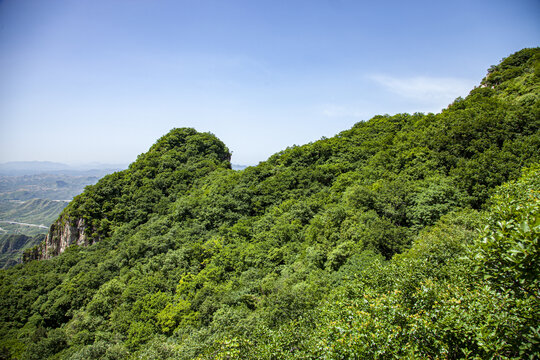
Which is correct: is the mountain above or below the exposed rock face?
below

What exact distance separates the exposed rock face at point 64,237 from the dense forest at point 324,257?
165 cm

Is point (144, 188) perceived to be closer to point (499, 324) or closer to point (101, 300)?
point (101, 300)

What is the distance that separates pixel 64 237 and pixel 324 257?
6077 centimetres

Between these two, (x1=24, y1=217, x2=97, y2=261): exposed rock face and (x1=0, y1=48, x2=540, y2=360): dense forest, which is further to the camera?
(x1=24, y1=217, x2=97, y2=261): exposed rock face

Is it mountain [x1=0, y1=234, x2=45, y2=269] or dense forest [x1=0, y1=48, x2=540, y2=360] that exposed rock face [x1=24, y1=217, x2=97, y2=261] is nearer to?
dense forest [x1=0, y1=48, x2=540, y2=360]

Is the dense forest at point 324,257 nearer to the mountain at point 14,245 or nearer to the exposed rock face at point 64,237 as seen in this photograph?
the exposed rock face at point 64,237

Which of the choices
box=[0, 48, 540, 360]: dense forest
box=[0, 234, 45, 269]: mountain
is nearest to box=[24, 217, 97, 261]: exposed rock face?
box=[0, 48, 540, 360]: dense forest

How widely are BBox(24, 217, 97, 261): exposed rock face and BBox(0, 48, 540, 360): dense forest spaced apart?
165 centimetres

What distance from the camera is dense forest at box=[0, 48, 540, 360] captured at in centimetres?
813

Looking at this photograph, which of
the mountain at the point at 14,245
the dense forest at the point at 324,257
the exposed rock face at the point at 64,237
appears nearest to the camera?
the dense forest at the point at 324,257

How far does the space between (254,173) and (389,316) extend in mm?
48775

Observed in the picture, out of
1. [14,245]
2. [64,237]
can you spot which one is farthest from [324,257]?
[14,245]

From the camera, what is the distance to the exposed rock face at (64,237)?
182 ft

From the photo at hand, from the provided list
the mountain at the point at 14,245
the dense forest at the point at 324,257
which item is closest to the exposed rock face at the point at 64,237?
the dense forest at the point at 324,257
